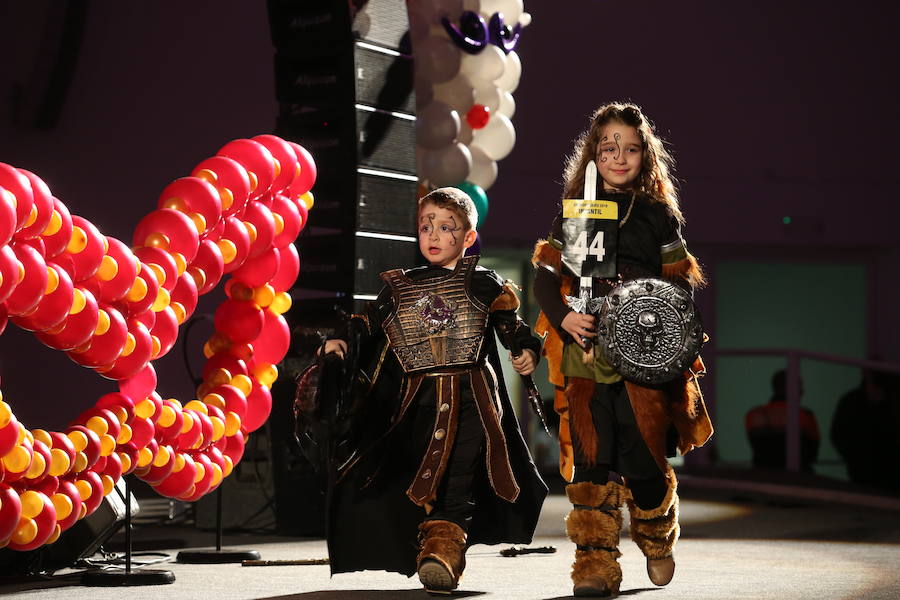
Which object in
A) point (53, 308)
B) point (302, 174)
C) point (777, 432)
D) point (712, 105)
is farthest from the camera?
point (712, 105)

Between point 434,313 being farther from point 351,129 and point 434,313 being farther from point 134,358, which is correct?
point 351,129

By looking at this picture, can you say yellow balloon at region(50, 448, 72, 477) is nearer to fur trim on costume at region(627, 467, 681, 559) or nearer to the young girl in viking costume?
the young girl in viking costume

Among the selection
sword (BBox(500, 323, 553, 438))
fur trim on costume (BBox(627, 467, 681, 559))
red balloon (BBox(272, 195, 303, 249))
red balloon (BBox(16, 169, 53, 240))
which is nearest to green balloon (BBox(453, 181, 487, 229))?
red balloon (BBox(272, 195, 303, 249))

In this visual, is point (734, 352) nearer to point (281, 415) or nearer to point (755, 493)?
point (755, 493)

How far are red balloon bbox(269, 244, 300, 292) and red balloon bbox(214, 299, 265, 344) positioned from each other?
0.52 ft

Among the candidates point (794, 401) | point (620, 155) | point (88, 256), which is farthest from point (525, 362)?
point (794, 401)

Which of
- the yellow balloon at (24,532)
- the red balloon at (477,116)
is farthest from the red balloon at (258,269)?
the red balloon at (477,116)

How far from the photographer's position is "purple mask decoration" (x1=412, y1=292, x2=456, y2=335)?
12.9ft

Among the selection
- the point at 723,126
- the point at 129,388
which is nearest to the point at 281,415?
the point at 129,388

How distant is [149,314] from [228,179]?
676 millimetres

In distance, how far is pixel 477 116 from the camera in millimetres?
6871

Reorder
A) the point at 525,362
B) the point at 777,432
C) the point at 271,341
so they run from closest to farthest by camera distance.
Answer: the point at 525,362
the point at 271,341
the point at 777,432

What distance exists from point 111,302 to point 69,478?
50 cm

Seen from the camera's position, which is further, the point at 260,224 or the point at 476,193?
the point at 476,193
